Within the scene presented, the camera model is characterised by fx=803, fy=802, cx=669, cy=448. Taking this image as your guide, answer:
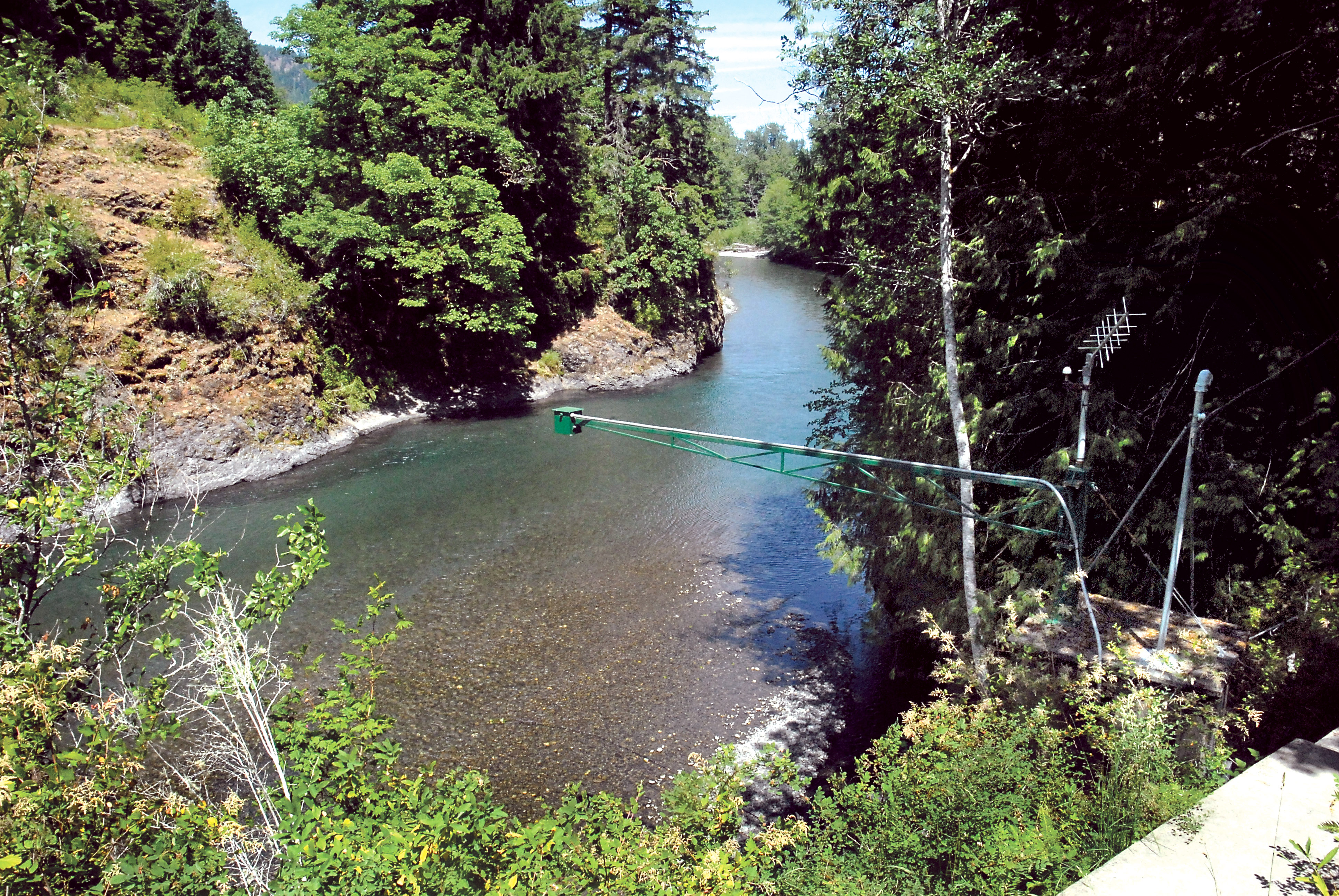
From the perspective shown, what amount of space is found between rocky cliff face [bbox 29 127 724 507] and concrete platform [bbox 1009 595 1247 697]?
17347 mm

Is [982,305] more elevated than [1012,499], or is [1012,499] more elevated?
[982,305]

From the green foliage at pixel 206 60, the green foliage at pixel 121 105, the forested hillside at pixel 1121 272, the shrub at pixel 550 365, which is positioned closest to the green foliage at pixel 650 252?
the shrub at pixel 550 365

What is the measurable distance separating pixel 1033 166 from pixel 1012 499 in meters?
4.76

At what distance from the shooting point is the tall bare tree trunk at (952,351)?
34.0ft

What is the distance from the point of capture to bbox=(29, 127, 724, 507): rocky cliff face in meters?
19.2

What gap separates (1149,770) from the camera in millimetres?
6074

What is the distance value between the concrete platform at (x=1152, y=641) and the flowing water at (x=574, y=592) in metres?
3.54

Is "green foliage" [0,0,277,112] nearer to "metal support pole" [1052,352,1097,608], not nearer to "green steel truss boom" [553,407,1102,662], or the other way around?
"green steel truss boom" [553,407,1102,662]

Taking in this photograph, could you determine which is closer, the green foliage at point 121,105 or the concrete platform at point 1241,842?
the concrete platform at point 1241,842

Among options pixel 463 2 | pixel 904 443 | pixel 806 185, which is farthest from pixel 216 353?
pixel 904 443

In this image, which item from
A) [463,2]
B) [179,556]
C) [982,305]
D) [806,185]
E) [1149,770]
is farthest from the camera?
[463,2]

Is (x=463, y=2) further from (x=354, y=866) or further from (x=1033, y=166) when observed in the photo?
(x=354, y=866)

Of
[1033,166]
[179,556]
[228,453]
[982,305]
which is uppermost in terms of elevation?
[1033,166]

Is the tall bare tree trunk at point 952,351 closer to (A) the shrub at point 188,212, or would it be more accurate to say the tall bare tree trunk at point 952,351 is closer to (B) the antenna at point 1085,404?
(B) the antenna at point 1085,404
